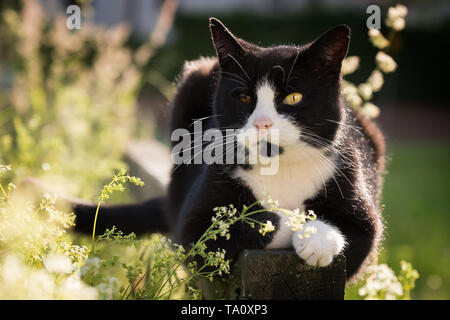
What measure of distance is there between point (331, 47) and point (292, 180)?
38 cm

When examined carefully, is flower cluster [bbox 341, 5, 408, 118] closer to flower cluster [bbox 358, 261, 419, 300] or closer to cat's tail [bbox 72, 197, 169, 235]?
flower cluster [bbox 358, 261, 419, 300]

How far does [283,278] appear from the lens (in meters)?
1.37

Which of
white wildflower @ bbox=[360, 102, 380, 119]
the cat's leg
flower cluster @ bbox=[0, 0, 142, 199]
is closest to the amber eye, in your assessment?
the cat's leg

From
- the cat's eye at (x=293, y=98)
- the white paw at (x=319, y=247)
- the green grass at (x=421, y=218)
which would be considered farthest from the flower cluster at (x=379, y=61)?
the white paw at (x=319, y=247)

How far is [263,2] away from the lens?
1340 cm

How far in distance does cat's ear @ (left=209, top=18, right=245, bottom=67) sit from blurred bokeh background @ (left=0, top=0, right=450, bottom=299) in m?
0.66

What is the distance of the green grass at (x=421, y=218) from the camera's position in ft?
10.3

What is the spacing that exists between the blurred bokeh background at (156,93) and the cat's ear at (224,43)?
2.17ft

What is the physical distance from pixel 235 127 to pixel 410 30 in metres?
8.90

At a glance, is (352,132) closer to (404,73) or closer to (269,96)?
(269,96)

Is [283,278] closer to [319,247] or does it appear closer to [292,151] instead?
[319,247]

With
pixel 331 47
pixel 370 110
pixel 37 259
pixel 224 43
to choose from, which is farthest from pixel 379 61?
pixel 37 259

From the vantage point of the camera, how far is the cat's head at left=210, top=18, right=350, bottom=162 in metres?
1.50

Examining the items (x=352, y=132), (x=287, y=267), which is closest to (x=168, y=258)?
(x=287, y=267)
